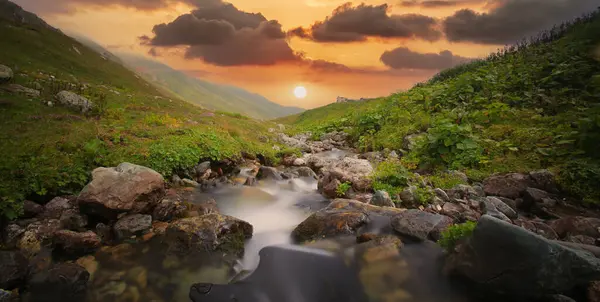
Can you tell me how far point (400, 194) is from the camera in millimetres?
10711

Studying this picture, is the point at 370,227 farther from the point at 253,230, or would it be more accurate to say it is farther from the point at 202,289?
the point at 202,289

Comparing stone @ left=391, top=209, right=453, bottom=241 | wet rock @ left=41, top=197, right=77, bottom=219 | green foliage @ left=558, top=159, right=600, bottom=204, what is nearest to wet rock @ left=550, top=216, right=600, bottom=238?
green foliage @ left=558, top=159, right=600, bottom=204

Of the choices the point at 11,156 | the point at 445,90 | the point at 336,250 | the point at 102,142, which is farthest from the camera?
the point at 445,90

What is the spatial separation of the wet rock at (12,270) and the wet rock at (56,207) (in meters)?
2.69

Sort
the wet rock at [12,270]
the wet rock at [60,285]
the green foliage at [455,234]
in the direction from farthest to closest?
the green foliage at [455,234] < the wet rock at [60,285] < the wet rock at [12,270]

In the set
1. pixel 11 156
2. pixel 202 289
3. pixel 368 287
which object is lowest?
pixel 202 289

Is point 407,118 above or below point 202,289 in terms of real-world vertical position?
above

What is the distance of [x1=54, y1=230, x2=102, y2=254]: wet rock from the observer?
24.0ft

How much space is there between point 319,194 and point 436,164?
6054 mm

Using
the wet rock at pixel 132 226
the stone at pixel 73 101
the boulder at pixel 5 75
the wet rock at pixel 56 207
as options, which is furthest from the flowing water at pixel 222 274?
the boulder at pixel 5 75

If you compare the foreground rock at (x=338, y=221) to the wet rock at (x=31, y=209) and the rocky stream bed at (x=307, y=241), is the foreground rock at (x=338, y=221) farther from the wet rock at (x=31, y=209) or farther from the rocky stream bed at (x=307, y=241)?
the wet rock at (x=31, y=209)

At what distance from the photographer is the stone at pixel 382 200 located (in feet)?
32.8

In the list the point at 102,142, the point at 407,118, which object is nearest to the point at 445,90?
the point at 407,118

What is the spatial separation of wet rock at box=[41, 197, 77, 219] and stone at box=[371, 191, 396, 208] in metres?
9.30
